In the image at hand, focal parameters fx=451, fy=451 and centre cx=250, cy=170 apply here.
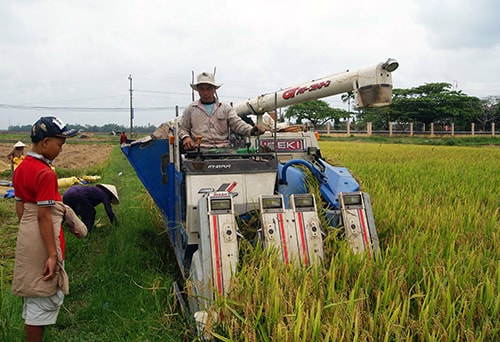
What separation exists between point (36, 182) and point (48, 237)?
14.3 inches

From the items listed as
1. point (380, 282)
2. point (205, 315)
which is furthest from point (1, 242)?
point (380, 282)

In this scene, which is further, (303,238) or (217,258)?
(303,238)

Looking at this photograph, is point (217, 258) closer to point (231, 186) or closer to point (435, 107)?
point (231, 186)

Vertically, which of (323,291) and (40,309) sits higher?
(323,291)

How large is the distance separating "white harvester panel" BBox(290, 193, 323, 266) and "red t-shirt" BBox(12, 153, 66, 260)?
5.77 feet

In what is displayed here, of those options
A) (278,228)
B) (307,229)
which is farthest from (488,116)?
(278,228)

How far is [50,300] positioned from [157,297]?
1.16 m

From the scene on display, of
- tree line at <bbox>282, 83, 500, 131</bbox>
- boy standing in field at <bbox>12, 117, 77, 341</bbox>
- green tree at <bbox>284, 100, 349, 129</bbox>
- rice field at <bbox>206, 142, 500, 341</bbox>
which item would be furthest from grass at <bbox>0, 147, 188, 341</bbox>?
green tree at <bbox>284, 100, 349, 129</bbox>

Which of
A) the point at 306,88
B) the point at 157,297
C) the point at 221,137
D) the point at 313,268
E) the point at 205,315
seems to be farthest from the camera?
the point at 306,88

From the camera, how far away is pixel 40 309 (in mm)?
3018

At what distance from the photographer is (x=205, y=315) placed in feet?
9.27

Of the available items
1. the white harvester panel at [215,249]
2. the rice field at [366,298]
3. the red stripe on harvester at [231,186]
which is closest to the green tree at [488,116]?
the rice field at [366,298]

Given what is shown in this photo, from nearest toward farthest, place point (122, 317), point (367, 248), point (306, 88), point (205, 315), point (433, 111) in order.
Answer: point (205, 315), point (367, 248), point (122, 317), point (306, 88), point (433, 111)

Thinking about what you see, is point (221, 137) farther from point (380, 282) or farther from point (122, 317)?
point (380, 282)
